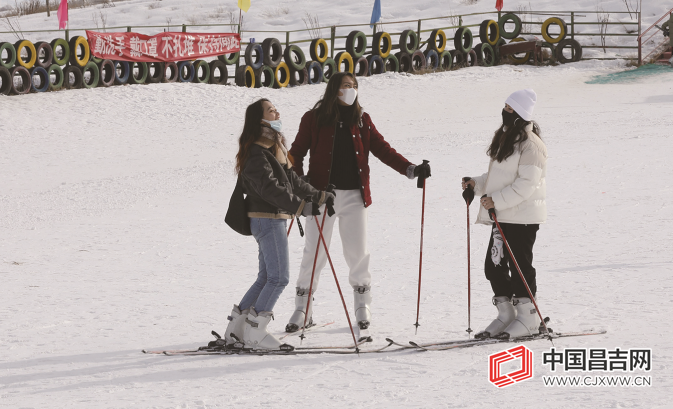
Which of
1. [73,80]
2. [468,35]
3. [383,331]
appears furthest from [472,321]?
[468,35]

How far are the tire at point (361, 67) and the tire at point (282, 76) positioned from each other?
6.61 ft

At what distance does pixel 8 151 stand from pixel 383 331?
29.8 ft

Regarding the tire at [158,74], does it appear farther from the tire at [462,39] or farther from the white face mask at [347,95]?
the white face mask at [347,95]

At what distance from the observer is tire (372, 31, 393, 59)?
20312 millimetres

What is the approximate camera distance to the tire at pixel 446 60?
21.5 metres

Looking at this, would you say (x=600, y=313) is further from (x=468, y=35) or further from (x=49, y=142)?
(x=468, y=35)

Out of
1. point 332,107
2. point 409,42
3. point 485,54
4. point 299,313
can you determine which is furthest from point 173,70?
point 299,313

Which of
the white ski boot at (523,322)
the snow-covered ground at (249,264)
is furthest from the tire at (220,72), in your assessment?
the white ski boot at (523,322)

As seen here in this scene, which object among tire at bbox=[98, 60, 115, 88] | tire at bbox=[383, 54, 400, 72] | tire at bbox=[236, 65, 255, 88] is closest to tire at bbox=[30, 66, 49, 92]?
tire at bbox=[98, 60, 115, 88]

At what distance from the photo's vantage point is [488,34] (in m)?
23.0

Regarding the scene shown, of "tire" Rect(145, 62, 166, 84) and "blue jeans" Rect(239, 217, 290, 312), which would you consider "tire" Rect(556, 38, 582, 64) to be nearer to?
"tire" Rect(145, 62, 166, 84)

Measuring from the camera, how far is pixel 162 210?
28.3 ft

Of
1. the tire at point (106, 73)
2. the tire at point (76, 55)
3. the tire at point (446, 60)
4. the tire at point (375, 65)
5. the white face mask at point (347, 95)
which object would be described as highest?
the tire at point (446, 60)

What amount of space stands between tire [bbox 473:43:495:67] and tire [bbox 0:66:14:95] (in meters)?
12.2
